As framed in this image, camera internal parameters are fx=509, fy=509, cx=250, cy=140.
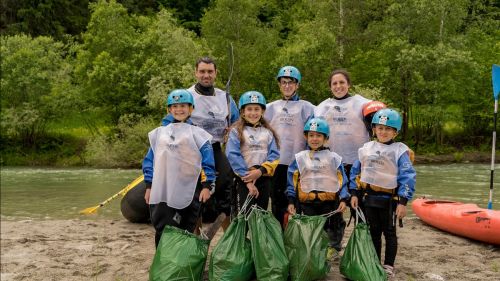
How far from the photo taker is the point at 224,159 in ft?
16.8

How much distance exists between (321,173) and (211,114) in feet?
4.12

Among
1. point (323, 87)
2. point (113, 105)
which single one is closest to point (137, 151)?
point (113, 105)

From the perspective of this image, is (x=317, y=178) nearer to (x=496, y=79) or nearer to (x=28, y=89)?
(x=496, y=79)

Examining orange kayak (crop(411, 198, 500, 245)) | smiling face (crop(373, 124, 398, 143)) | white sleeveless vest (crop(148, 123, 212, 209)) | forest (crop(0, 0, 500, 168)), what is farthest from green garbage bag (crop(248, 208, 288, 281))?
forest (crop(0, 0, 500, 168))

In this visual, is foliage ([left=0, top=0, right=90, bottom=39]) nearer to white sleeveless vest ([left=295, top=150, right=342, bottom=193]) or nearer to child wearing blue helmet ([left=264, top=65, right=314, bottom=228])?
child wearing blue helmet ([left=264, top=65, right=314, bottom=228])

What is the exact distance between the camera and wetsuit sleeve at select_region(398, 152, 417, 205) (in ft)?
14.5

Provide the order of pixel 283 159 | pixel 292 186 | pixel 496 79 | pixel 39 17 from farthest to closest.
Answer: pixel 39 17
pixel 496 79
pixel 283 159
pixel 292 186

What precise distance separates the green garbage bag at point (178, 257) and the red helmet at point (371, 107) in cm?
203

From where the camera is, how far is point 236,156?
4.58 meters

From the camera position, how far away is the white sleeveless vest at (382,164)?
14.8 feet

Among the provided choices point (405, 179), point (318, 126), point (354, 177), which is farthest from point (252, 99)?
point (405, 179)

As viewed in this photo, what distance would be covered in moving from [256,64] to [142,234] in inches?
886

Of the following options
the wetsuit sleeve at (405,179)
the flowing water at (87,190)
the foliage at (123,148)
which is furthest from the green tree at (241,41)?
the wetsuit sleeve at (405,179)

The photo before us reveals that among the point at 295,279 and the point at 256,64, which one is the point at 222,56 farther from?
the point at 295,279
